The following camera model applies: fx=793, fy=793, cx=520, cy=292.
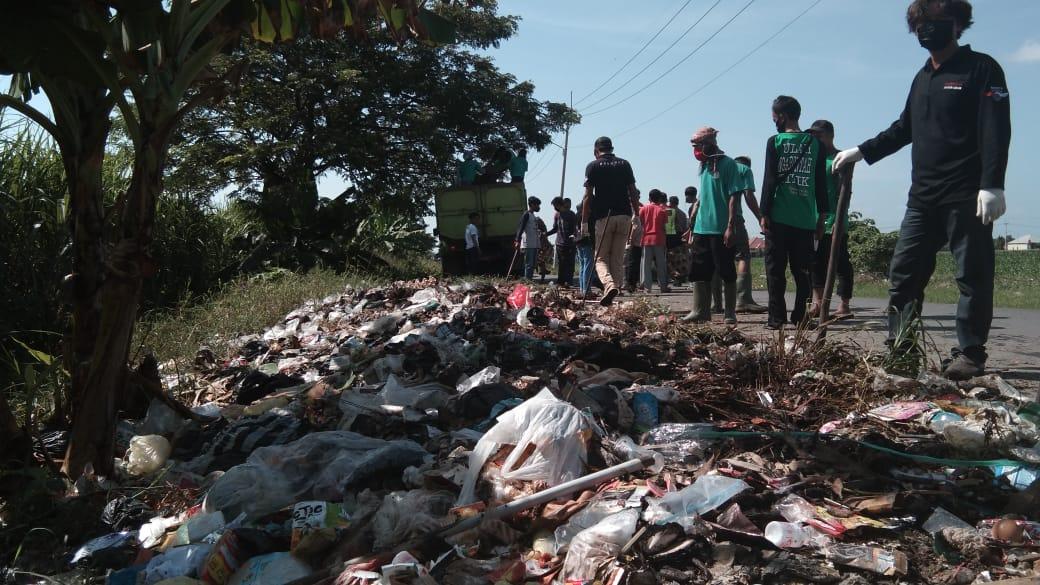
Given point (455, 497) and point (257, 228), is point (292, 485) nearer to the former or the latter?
point (455, 497)

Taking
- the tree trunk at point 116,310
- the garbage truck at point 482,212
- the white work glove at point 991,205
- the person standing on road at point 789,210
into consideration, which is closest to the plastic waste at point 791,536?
the white work glove at point 991,205

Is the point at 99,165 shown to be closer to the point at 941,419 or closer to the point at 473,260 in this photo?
the point at 941,419

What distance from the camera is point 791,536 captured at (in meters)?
2.50

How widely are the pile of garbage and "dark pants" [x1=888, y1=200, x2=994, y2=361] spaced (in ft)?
1.07

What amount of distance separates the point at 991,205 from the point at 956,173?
1.08ft

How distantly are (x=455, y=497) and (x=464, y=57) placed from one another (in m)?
21.3

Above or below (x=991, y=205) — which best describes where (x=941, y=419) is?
below

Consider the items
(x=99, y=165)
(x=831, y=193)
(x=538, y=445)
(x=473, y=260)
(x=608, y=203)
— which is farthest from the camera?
(x=473, y=260)

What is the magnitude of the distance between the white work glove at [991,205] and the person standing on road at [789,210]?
1819 millimetres

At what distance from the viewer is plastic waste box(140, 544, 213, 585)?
2.65 metres

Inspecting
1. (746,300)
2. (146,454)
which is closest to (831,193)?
(746,300)

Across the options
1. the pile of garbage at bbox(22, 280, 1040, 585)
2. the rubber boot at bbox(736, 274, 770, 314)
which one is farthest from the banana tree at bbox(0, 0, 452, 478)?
the rubber boot at bbox(736, 274, 770, 314)

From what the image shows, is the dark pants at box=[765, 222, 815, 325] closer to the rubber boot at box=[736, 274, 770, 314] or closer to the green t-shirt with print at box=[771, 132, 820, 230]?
the green t-shirt with print at box=[771, 132, 820, 230]

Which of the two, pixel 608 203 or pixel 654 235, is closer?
pixel 608 203
